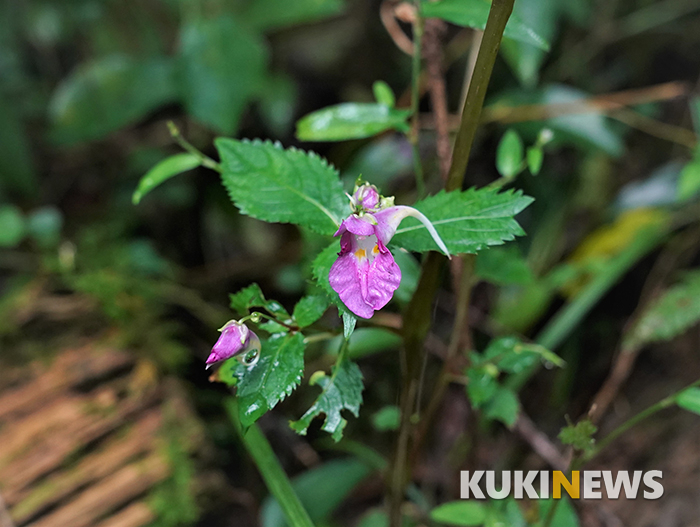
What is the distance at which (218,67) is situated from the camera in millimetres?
1237

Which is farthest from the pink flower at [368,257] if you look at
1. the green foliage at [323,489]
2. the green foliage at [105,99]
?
the green foliage at [105,99]

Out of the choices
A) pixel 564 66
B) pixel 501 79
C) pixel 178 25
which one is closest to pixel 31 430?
pixel 178 25

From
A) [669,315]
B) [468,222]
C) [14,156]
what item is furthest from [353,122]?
[14,156]

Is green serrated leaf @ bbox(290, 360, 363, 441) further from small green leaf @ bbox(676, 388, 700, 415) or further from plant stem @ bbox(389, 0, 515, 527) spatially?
small green leaf @ bbox(676, 388, 700, 415)

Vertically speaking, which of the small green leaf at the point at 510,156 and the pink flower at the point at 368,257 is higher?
the small green leaf at the point at 510,156

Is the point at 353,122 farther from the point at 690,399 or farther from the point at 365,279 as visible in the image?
the point at 690,399

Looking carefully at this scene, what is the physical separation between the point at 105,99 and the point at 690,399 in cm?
140

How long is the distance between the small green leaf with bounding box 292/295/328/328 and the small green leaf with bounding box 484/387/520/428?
0.34 metres

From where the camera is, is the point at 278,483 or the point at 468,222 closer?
the point at 468,222

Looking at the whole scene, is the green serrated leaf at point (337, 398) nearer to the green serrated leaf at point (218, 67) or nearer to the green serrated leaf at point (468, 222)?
the green serrated leaf at point (468, 222)

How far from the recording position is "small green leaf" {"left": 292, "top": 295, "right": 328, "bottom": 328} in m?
0.47

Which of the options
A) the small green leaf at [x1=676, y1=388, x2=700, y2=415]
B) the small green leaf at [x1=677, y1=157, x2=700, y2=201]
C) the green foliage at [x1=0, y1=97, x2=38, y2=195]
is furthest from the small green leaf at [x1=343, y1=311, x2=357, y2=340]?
the green foliage at [x1=0, y1=97, x2=38, y2=195]

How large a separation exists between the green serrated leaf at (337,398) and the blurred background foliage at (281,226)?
424 millimetres

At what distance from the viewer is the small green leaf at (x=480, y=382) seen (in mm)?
657
